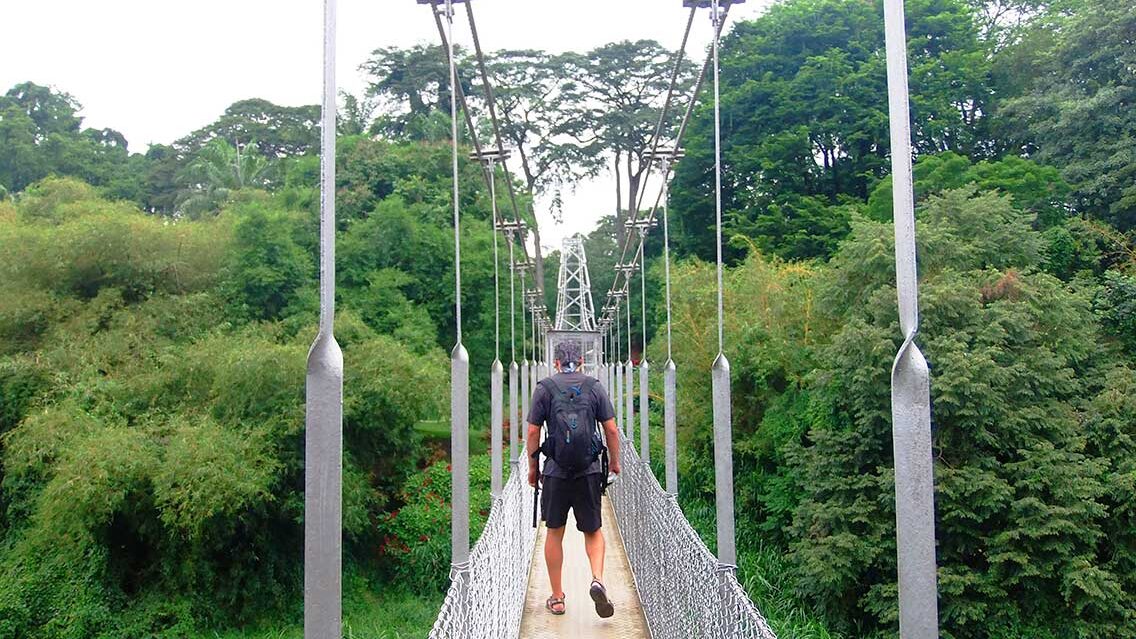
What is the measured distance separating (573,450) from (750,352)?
596cm

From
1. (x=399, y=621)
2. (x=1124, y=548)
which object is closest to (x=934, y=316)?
(x=1124, y=548)

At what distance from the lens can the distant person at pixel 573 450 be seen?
271 centimetres

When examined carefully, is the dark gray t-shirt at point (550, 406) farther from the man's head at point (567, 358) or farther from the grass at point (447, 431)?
the grass at point (447, 431)

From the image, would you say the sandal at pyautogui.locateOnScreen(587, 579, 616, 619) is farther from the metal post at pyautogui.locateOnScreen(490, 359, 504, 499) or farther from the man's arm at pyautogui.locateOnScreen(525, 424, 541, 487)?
the metal post at pyautogui.locateOnScreen(490, 359, 504, 499)

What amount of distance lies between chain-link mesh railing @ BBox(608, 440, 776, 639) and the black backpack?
33 cm

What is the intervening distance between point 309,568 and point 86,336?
8866 mm

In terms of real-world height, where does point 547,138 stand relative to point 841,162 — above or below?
above

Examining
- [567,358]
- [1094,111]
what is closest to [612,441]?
[567,358]

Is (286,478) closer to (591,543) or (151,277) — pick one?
(151,277)

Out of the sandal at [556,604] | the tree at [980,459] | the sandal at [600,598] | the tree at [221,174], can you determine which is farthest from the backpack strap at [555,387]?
the tree at [221,174]

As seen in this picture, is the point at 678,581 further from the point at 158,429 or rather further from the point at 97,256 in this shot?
the point at 97,256

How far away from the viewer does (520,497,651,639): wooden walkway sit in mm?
3008

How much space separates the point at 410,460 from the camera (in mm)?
10031

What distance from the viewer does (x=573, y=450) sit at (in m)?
2.71
